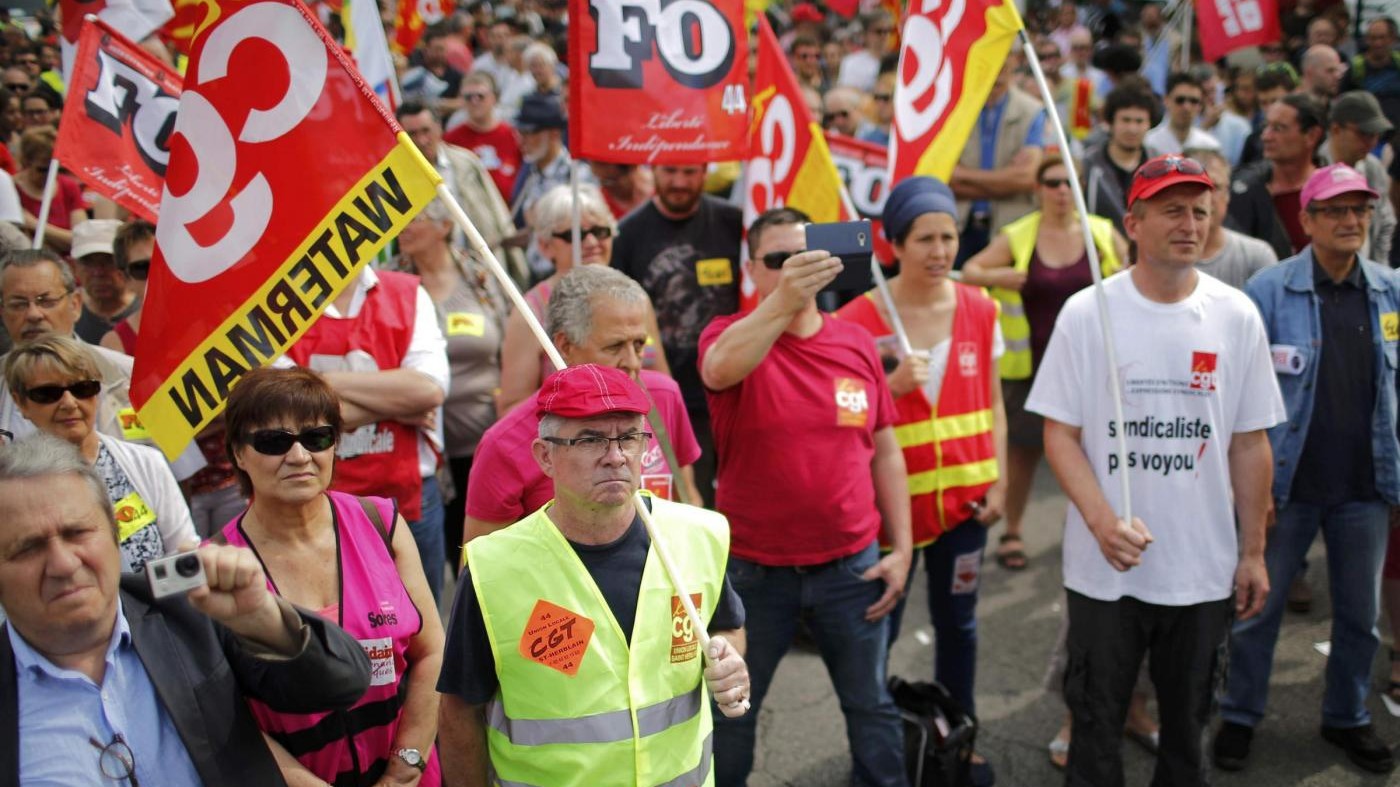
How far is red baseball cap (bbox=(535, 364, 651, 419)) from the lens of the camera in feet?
8.49

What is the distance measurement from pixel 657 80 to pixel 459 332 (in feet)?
4.62

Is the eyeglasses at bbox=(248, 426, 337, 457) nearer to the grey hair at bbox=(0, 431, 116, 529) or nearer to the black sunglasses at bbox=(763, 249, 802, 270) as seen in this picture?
the grey hair at bbox=(0, 431, 116, 529)

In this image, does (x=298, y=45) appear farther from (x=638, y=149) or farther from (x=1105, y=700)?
(x=1105, y=700)

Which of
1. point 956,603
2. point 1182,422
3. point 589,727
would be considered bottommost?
point 956,603

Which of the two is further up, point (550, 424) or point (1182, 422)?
point (550, 424)

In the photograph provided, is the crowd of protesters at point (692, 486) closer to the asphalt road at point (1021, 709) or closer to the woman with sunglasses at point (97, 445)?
the woman with sunglasses at point (97, 445)

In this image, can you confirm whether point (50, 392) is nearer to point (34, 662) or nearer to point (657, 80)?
point (34, 662)

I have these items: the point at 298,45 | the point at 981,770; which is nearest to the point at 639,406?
the point at 298,45

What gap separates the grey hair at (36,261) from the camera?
4.20m

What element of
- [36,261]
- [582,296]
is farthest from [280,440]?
[36,261]

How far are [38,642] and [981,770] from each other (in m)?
3.38

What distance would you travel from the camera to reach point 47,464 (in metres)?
2.30

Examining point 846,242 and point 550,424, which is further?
point 846,242

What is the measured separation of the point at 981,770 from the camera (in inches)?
178
